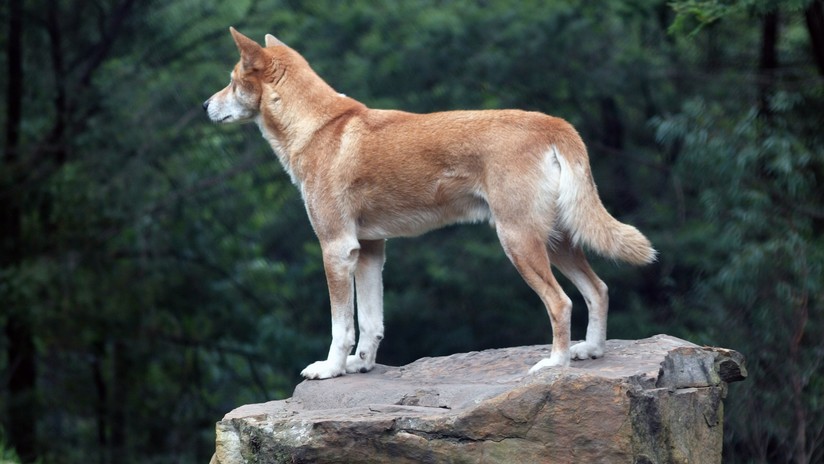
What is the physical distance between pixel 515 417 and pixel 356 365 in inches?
62.8

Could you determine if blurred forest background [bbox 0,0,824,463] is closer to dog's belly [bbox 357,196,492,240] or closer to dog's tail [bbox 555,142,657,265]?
dog's belly [bbox 357,196,492,240]

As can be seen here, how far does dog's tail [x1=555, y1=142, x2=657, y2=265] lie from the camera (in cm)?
579

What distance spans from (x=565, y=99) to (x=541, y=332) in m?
3.12

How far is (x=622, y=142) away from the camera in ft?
49.8

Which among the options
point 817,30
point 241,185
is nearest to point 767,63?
point 817,30

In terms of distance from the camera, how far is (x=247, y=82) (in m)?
6.78

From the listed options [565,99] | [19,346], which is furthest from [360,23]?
[19,346]

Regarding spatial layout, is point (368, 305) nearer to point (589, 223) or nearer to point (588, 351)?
point (588, 351)

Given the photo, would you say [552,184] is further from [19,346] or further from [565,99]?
[19,346]

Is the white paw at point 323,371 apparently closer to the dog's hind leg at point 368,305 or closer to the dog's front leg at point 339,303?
the dog's front leg at point 339,303

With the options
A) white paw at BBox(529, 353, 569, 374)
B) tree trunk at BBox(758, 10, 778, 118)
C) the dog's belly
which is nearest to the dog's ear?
the dog's belly

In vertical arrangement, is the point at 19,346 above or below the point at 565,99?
below

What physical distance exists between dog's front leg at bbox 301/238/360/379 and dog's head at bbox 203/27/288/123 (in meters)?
1.10

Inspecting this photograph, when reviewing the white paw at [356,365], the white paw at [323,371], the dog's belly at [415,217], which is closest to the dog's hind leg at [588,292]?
the dog's belly at [415,217]
